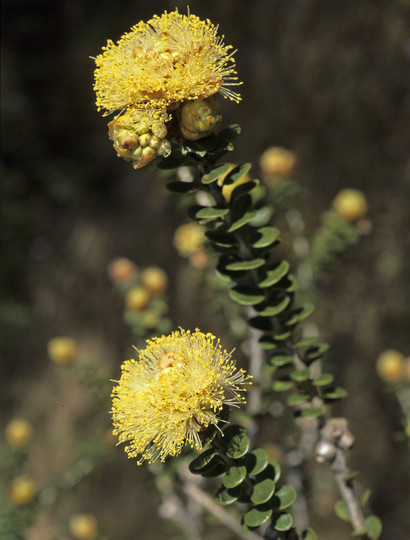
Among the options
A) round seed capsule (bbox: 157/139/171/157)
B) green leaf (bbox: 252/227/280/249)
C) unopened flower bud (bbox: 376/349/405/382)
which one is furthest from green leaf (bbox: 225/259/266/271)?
unopened flower bud (bbox: 376/349/405/382)

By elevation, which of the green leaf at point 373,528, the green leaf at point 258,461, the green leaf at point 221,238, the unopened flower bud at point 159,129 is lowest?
the green leaf at point 373,528

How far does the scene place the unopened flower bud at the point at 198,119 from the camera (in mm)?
413

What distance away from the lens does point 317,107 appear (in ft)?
4.76

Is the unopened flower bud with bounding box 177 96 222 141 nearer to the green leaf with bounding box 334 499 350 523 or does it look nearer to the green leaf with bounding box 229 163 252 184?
the green leaf with bounding box 229 163 252 184

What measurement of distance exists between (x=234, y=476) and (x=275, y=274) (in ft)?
0.60

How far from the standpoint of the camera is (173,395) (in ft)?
1.49

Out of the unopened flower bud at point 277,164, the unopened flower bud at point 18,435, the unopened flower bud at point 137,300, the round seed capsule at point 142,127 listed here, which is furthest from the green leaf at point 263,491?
the unopened flower bud at point 18,435

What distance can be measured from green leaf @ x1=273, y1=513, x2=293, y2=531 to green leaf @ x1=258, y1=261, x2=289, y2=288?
211 mm

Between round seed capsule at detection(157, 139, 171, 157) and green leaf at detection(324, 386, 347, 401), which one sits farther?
green leaf at detection(324, 386, 347, 401)

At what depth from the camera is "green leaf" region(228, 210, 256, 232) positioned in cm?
46

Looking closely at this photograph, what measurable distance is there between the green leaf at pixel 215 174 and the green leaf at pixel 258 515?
292 mm

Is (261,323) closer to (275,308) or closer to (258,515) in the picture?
(275,308)

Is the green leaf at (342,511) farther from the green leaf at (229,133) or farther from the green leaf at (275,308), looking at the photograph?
the green leaf at (229,133)

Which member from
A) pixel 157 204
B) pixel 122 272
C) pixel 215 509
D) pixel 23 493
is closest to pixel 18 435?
pixel 23 493
